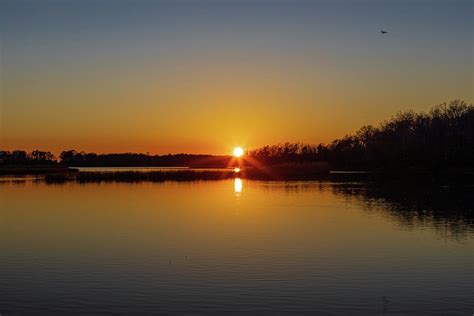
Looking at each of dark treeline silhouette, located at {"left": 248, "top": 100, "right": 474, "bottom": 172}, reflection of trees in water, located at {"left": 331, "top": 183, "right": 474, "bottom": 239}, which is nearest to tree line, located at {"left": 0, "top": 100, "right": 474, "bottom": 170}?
dark treeline silhouette, located at {"left": 248, "top": 100, "right": 474, "bottom": 172}

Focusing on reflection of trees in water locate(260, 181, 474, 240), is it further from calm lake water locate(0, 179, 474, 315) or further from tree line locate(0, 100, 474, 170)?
tree line locate(0, 100, 474, 170)

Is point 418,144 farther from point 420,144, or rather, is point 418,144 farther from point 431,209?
point 431,209

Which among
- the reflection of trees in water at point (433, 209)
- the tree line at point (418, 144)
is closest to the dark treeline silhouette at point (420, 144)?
the tree line at point (418, 144)

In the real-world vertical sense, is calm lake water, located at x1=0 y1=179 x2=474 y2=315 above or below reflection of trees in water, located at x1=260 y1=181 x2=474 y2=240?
below

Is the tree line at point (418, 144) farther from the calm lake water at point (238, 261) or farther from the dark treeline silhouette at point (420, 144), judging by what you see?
the calm lake water at point (238, 261)

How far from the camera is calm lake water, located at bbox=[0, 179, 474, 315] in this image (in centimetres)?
1259

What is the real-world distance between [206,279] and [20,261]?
22.6ft

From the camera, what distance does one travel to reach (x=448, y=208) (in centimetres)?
3319

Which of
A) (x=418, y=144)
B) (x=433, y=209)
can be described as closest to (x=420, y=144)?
(x=418, y=144)

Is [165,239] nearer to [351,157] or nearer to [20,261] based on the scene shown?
[20,261]

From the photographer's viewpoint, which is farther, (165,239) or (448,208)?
(448,208)

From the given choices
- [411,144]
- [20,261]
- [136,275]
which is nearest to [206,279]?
[136,275]

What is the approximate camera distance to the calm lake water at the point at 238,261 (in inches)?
496

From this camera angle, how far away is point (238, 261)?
1717cm
